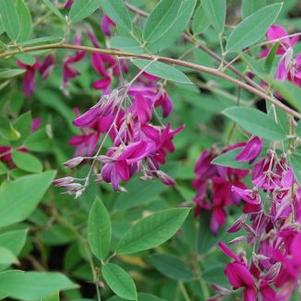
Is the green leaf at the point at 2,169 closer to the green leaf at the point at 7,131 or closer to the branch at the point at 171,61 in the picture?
the green leaf at the point at 7,131

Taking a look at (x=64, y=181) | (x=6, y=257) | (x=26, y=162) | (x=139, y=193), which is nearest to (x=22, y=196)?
(x=6, y=257)

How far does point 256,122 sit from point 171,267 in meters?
0.85

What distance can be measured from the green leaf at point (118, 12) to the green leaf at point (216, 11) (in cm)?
16

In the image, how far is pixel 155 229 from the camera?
1.33 m

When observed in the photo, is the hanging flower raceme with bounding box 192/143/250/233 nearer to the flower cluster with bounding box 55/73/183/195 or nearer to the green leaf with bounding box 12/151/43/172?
the flower cluster with bounding box 55/73/183/195

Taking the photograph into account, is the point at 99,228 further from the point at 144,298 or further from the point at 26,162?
the point at 26,162

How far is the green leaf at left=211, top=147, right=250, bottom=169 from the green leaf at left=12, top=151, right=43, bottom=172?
459 millimetres

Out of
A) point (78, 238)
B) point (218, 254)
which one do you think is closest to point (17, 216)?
point (78, 238)

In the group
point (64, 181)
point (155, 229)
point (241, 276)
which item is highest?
point (64, 181)

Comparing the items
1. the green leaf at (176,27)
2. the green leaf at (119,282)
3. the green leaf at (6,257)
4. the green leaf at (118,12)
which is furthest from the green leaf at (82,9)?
the green leaf at (6,257)

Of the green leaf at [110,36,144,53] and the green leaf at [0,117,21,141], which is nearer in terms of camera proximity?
the green leaf at [110,36,144,53]

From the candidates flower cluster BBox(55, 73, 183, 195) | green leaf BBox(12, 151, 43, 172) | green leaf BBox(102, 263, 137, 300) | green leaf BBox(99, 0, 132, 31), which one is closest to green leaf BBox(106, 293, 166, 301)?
green leaf BBox(102, 263, 137, 300)

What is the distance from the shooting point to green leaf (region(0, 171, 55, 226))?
98cm

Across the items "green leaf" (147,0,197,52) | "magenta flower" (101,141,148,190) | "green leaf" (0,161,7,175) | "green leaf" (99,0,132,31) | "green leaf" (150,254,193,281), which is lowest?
"green leaf" (150,254,193,281)
